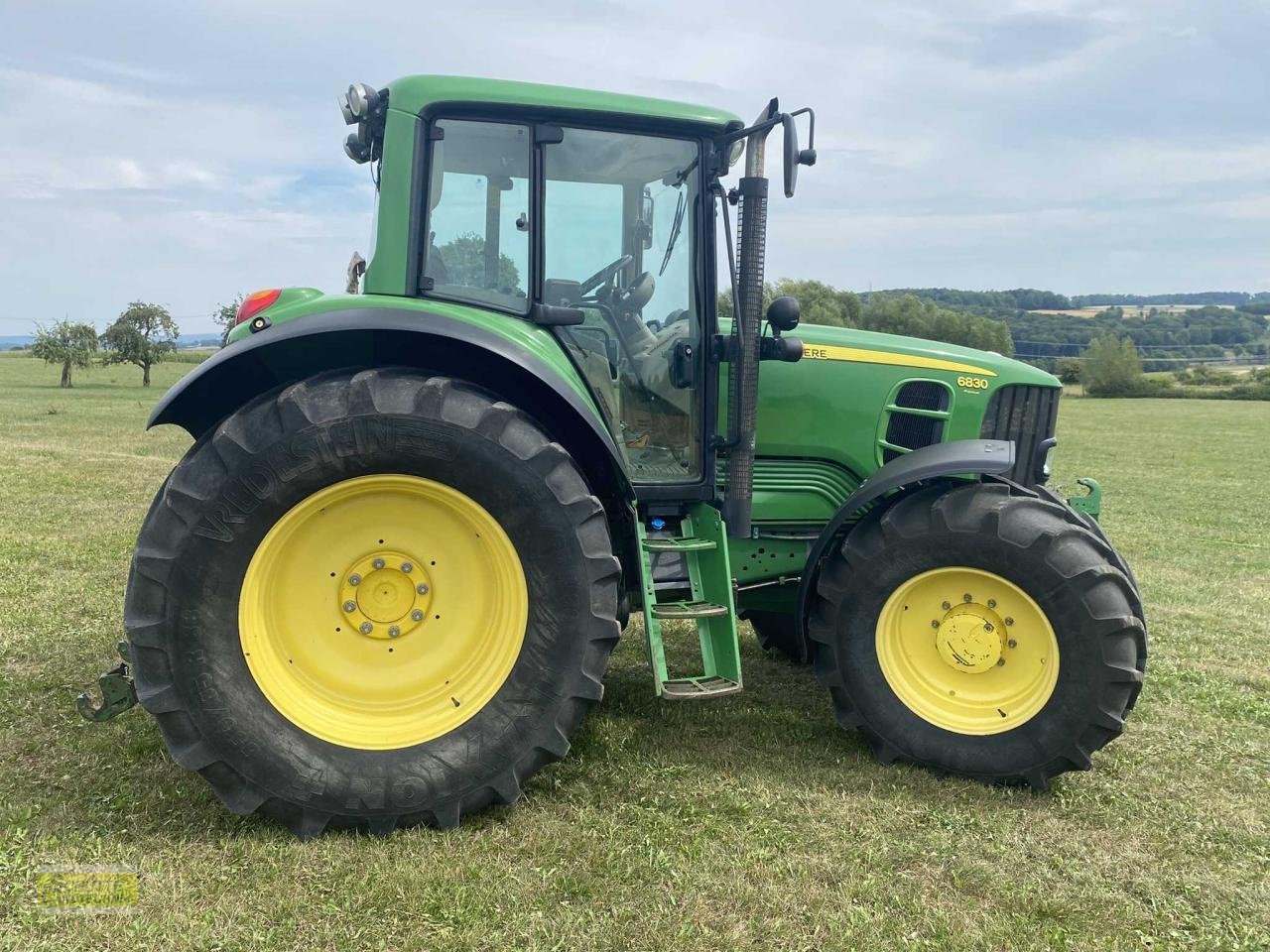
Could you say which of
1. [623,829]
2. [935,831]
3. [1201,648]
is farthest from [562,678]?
[1201,648]

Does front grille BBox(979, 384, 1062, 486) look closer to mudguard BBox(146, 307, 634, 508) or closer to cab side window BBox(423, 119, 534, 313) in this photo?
mudguard BBox(146, 307, 634, 508)

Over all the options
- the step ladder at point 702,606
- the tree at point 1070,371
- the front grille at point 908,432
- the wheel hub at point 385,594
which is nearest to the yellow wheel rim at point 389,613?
the wheel hub at point 385,594

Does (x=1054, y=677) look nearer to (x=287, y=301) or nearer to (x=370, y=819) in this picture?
(x=370, y=819)

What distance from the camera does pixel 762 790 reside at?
11.5ft

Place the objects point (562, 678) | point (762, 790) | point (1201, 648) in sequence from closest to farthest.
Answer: point (562, 678)
point (762, 790)
point (1201, 648)

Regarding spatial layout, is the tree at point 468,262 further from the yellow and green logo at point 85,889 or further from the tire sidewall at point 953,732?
the yellow and green logo at point 85,889

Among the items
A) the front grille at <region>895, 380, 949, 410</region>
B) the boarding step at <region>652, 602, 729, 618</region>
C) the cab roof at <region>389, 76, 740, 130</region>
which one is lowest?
the boarding step at <region>652, 602, 729, 618</region>

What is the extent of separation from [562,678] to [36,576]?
500 centimetres

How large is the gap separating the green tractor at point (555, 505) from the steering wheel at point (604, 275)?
2 centimetres

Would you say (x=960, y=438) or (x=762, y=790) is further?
(x=960, y=438)

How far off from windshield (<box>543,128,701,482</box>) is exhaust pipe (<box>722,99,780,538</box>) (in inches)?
6.5

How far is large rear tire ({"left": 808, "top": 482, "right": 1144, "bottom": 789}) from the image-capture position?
3.54 m

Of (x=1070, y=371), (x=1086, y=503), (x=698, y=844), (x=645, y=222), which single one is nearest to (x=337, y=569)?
(x=698, y=844)

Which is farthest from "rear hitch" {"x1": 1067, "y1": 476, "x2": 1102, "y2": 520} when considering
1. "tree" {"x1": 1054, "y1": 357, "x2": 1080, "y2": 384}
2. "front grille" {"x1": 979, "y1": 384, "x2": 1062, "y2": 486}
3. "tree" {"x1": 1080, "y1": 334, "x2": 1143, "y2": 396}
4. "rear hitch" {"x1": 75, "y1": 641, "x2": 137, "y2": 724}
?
"tree" {"x1": 1054, "y1": 357, "x2": 1080, "y2": 384}
